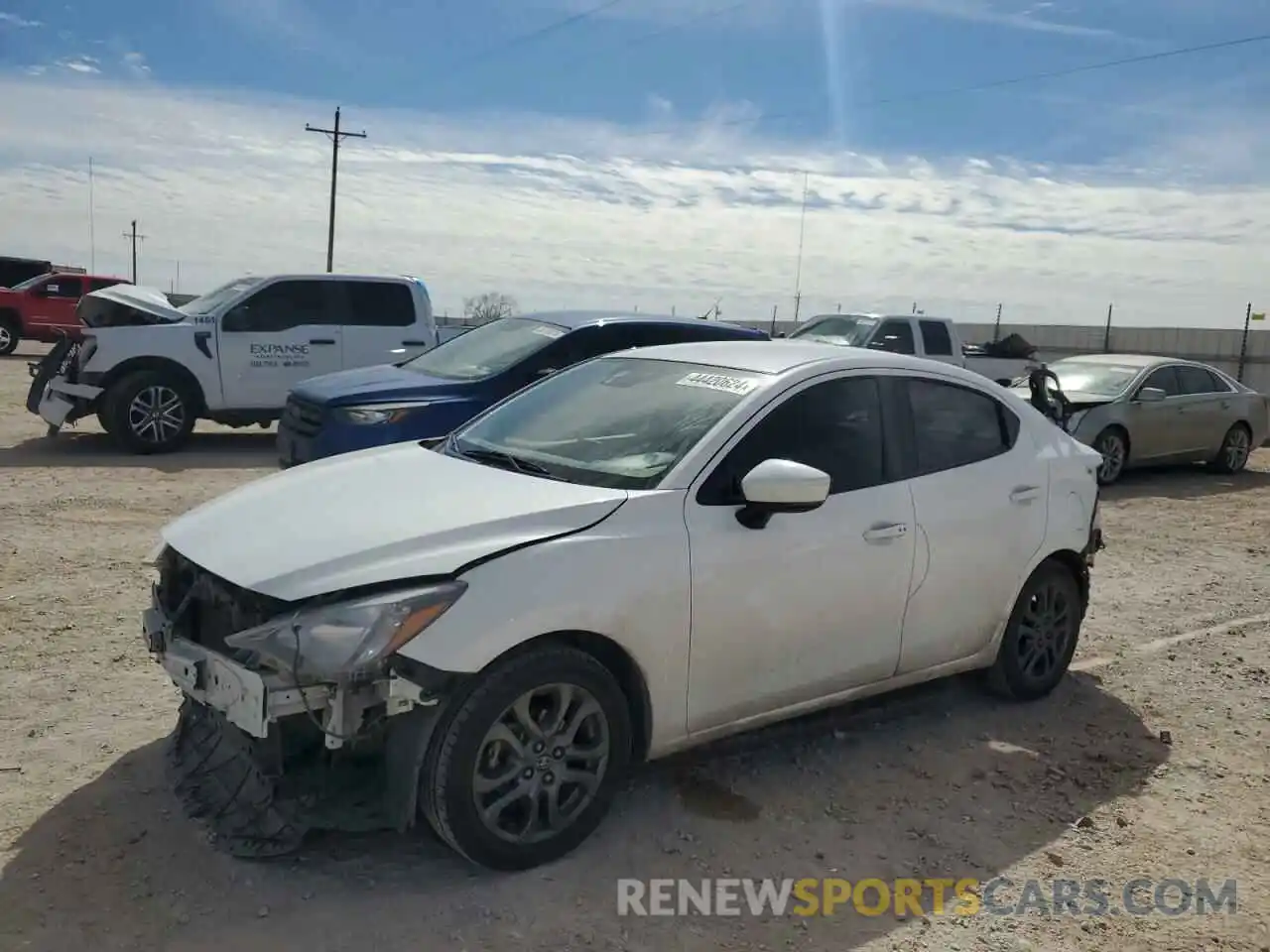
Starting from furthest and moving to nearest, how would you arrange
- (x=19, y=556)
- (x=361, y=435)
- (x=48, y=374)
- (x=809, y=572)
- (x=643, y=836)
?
(x=48, y=374) → (x=361, y=435) → (x=19, y=556) → (x=809, y=572) → (x=643, y=836)

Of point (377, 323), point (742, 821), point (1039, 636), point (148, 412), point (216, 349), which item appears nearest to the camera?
point (742, 821)

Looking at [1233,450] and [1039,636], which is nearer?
[1039,636]

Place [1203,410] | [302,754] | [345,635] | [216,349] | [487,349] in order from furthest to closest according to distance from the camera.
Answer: [1203,410] → [216,349] → [487,349] → [302,754] → [345,635]

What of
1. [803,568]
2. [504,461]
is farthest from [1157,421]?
[504,461]

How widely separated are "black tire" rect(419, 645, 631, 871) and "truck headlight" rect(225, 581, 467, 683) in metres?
0.28

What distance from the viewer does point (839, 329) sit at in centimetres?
1631

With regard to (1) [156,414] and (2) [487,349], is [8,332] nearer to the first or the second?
(1) [156,414]

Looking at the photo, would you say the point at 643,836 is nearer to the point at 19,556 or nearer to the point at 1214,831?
the point at 1214,831

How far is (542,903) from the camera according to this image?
10.8 feet

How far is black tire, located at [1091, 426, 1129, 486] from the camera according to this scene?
12312 millimetres

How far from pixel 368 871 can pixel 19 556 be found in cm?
468

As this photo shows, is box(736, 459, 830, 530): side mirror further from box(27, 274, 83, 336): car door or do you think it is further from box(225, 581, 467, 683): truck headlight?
box(27, 274, 83, 336): car door

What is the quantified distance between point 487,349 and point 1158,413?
8.31m

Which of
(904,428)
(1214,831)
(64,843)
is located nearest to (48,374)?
(64,843)
